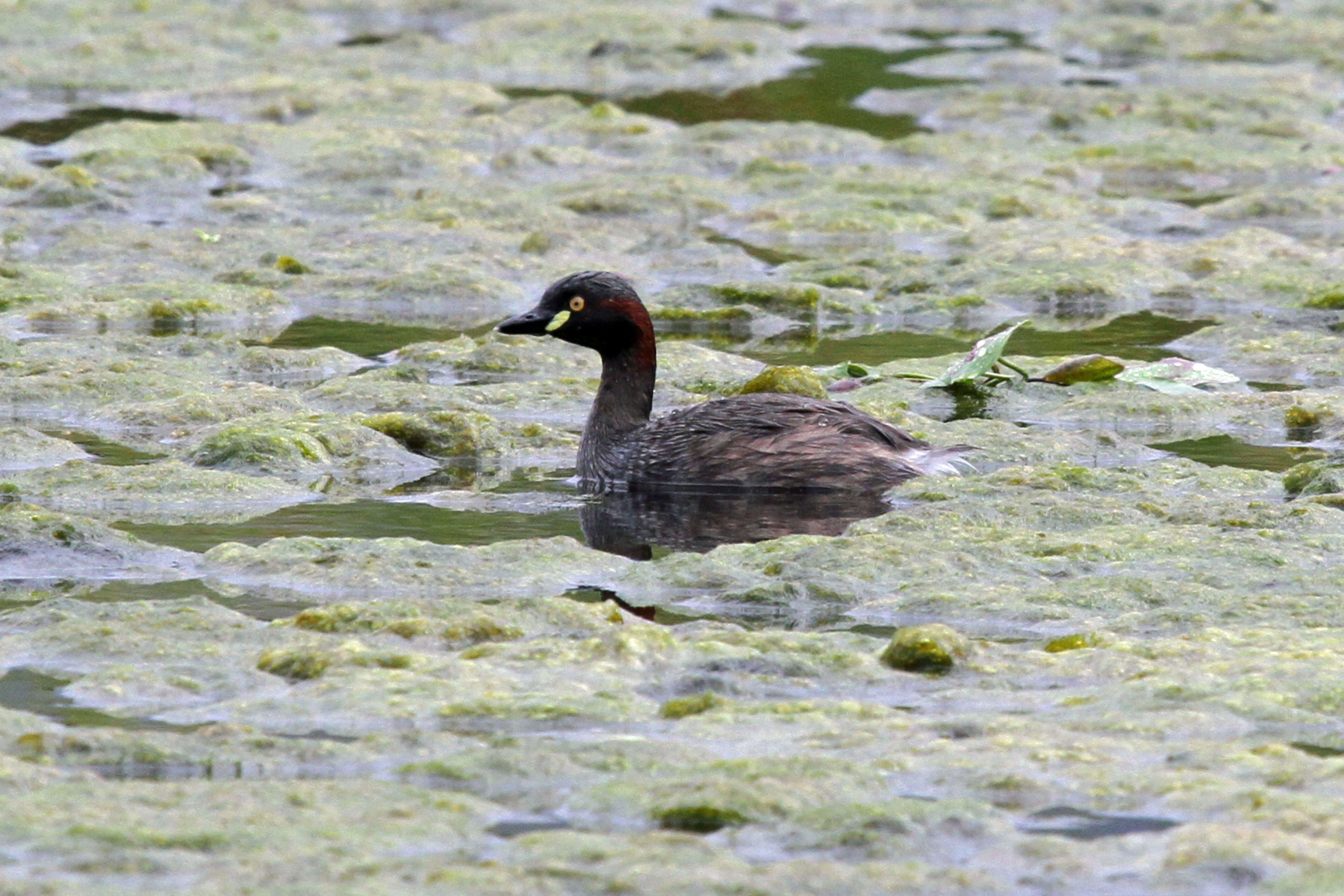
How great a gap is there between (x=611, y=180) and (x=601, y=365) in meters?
4.57

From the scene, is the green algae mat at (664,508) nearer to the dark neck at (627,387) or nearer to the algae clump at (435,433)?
the algae clump at (435,433)

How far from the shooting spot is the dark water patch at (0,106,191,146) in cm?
1542

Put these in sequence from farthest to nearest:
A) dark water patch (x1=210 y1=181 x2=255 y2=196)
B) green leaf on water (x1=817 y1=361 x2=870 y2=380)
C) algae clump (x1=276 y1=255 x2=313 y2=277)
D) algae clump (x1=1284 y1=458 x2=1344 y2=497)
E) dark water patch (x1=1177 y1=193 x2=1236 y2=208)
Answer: dark water patch (x1=1177 y1=193 x2=1236 y2=208) → dark water patch (x1=210 y1=181 x2=255 y2=196) → algae clump (x1=276 y1=255 x2=313 y2=277) → green leaf on water (x1=817 y1=361 x2=870 y2=380) → algae clump (x1=1284 y1=458 x2=1344 y2=497)

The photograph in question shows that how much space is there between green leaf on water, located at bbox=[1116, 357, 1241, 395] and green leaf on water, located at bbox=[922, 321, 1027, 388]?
53 centimetres

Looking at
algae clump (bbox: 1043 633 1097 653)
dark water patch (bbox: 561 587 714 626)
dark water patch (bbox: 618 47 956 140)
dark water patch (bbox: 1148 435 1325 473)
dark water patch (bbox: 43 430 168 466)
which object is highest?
algae clump (bbox: 1043 633 1097 653)

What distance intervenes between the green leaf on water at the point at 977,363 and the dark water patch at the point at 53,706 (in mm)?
4786

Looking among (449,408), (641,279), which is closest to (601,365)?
(449,408)

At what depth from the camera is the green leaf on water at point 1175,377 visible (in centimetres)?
916

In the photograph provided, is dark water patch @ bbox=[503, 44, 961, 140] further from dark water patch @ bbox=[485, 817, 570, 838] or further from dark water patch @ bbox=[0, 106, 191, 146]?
dark water patch @ bbox=[485, 817, 570, 838]

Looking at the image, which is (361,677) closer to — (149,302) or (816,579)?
(816,579)

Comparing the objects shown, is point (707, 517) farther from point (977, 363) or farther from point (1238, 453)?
point (1238, 453)

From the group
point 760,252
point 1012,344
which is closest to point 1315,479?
point 1012,344

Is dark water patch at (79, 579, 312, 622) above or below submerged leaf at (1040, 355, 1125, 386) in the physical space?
above

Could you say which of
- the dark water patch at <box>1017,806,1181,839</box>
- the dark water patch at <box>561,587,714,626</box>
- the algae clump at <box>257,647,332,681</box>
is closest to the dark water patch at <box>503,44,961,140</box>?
the dark water patch at <box>561,587,714,626</box>
